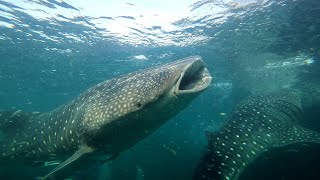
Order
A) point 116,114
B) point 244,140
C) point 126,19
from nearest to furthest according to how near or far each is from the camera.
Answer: point 116,114
point 244,140
point 126,19

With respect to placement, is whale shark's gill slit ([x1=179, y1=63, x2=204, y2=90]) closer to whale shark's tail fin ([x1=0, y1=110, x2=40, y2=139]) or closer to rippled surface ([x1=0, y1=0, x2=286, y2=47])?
whale shark's tail fin ([x1=0, y1=110, x2=40, y2=139])

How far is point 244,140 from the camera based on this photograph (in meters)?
7.30

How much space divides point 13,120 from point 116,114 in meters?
5.32

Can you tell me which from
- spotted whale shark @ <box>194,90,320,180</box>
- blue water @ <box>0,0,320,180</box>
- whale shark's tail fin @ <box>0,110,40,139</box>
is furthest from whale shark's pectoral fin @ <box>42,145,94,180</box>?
blue water @ <box>0,0,320,180</box>

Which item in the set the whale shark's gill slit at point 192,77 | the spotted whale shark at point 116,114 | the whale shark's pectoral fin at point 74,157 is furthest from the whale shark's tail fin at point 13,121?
the whale shark's gill slit at point 192,77

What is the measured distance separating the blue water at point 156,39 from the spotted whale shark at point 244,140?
5992 millimetres

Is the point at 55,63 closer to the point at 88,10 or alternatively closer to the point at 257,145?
the point at 88,10

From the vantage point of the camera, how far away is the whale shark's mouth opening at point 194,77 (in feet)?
14.3

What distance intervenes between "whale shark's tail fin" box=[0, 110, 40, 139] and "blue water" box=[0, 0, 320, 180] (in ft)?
22.3

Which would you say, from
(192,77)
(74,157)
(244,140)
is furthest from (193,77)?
(244,140)

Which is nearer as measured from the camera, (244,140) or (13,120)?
(244,140)

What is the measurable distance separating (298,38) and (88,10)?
12729mm

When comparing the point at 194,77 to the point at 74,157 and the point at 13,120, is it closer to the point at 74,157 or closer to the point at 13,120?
the point at 74,157

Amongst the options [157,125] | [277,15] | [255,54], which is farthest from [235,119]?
[255,54]
